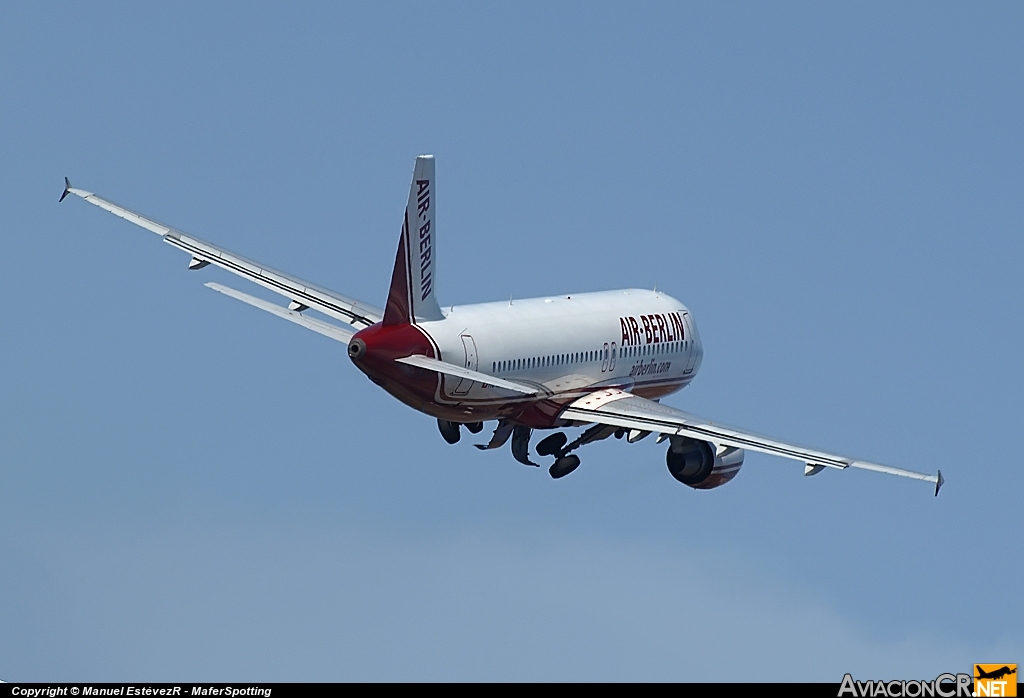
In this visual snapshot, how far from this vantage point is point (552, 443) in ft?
300

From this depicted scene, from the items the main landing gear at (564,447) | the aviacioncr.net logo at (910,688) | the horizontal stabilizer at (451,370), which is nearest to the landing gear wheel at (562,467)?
the main landing gear at (564,447)

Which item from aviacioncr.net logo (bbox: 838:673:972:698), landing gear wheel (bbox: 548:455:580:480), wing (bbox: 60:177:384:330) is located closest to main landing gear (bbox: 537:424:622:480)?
landing gear wheel (bbox: 548:455:580:480)

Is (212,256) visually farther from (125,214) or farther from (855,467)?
(855,467)

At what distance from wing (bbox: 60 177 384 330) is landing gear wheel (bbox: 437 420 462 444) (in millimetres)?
4572

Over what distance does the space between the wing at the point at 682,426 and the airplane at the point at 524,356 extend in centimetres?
7

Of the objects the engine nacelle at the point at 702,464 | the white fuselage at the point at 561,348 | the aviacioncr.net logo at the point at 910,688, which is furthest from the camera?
the engine nacelle at the point at 702,464

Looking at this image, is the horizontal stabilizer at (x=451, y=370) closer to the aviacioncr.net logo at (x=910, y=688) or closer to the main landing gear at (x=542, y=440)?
the main landing gear at (x=542, y=440)

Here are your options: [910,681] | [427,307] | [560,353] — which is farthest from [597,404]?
[910,681]

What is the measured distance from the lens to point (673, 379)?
98438mm

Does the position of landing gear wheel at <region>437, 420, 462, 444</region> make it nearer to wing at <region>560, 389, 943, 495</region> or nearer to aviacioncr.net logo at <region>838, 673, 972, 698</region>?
wing at <region>560, 389, 943, 495</region>

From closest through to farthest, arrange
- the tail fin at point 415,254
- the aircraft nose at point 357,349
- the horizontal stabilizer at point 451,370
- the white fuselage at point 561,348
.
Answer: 1. the horizontal stabilizer at point 451,370
2. the aircraft nose at point 357,349
3. the tail fin at point 415,254
4. the white fuselage at point 561,348

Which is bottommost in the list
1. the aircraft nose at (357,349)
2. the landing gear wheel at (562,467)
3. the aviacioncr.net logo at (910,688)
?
the aviacioncr.net logo at (910,688)

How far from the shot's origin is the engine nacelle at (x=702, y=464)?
88.6 m

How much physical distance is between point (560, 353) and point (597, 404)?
88.6 inches
